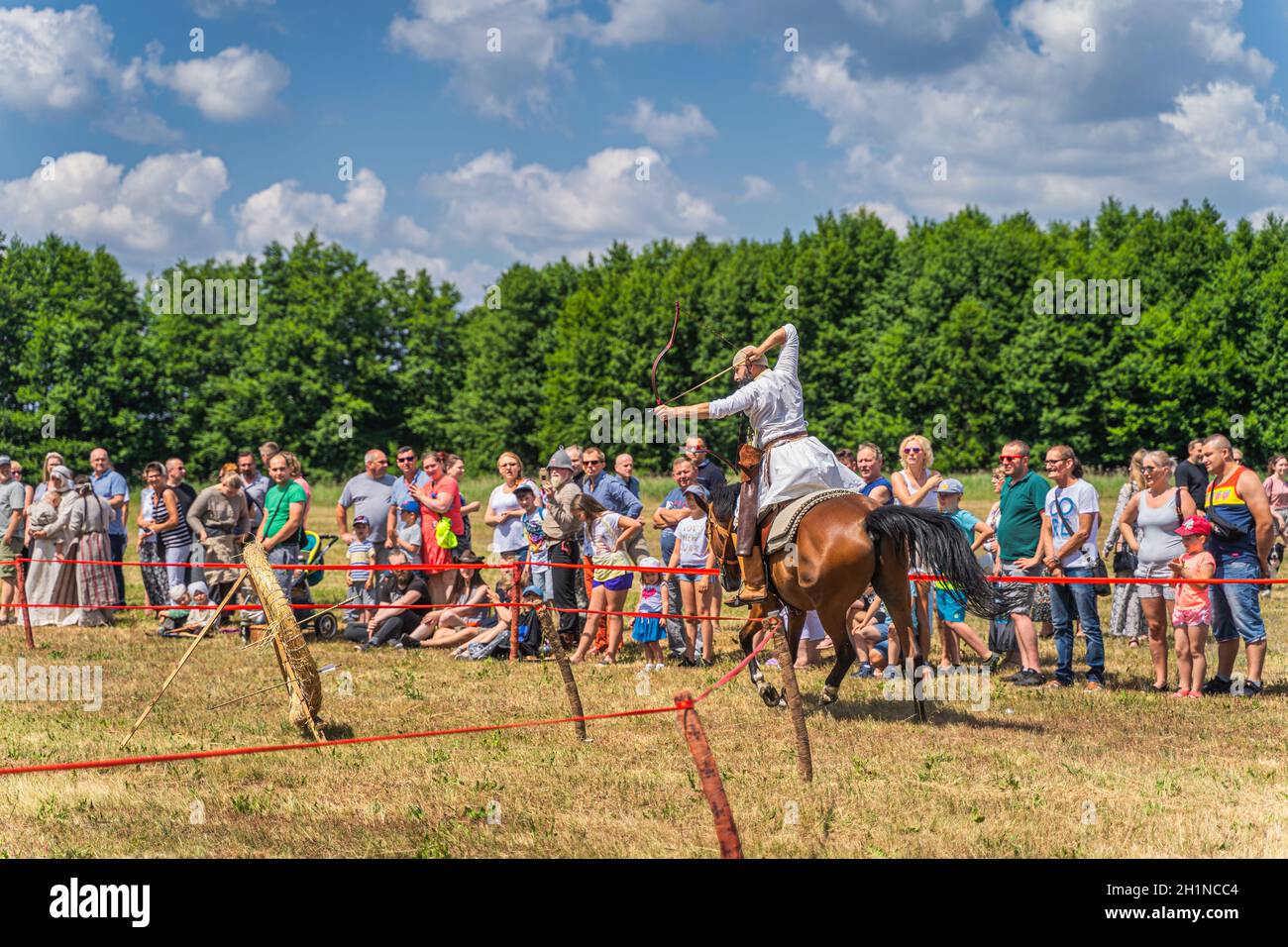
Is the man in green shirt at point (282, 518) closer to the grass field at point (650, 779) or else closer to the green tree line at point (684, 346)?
the grass field at point (650, 779)


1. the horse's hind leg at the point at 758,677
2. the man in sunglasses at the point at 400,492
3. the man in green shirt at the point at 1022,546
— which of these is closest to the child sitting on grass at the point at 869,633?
the man in green shirt at the point at 1022,546

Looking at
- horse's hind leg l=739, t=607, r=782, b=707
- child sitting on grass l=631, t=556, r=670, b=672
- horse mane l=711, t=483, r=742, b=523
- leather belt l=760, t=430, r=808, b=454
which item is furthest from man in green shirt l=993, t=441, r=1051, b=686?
child sitting on grass l=631, t=556, r=670, b=672

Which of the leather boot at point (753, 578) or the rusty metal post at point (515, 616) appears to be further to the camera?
the rusty metal post at point (515, 616)

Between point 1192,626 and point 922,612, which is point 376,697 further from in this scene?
point 1192,626

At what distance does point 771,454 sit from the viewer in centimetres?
897

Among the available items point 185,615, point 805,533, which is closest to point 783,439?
point 805,533

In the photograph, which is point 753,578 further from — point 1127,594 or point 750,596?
point 1127,594

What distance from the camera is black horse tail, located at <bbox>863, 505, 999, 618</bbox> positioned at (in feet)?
26.7

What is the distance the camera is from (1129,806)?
6.58 metres

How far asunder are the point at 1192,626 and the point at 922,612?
6.62 ft

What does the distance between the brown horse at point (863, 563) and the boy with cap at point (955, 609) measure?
157 centimetres

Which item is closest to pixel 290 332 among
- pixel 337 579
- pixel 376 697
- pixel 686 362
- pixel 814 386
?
pixel 686 362

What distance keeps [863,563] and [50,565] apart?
10.5 meters

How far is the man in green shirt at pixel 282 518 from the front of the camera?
43.0 feet
